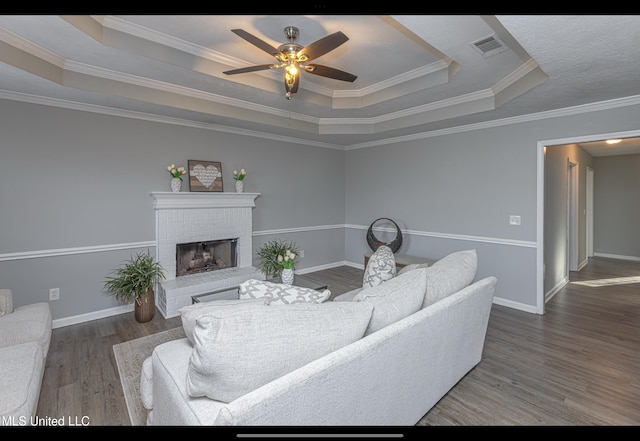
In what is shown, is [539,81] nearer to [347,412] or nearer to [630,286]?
[347,412]

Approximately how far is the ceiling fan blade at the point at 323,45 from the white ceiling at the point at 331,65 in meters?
0.38

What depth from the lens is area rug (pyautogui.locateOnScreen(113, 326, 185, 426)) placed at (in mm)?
1942

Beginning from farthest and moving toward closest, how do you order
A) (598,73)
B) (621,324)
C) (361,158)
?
(361,158), (621,324), (598,73)

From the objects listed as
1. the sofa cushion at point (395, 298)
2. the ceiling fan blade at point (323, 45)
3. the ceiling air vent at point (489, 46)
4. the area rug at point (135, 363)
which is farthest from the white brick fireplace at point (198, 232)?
the ceiling air vent at point (489, 46)

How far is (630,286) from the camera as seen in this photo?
4.53m

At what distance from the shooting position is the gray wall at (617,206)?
6395 millimetres

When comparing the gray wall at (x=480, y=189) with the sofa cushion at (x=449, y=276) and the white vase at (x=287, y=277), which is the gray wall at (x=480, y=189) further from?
the white vase at (x=287, y=277)

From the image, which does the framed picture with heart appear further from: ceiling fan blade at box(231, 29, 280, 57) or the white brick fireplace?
ceiling fan blade at box(231, 29, 280, 57)

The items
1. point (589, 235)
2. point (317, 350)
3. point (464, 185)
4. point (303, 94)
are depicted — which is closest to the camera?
point (317, 350)

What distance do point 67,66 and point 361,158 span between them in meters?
4.28

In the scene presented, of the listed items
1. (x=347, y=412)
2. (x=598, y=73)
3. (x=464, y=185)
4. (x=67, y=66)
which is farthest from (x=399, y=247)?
(x=67, y=66)

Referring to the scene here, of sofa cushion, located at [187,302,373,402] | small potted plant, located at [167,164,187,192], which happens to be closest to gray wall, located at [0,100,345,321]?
small potted plant, located at [167,164,187,192]

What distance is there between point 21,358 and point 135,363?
957 mm

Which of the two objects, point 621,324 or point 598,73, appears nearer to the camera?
point 598,73
